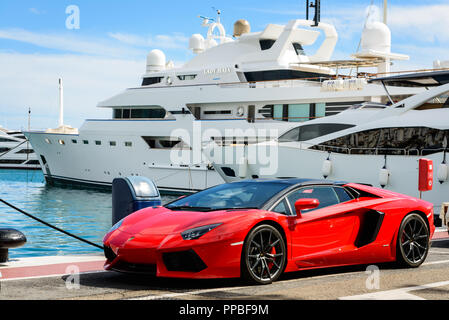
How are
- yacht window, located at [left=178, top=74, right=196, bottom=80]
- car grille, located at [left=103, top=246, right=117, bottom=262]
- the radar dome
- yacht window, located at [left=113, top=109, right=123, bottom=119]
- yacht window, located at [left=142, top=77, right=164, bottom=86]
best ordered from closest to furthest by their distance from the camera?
car grille, located at [left=103, top=246, right=117, bottom=262]
yacht window, located at [left=178, top=74, right=196, bottom=80]
yacht window, located at [left=142, top=77, right=164, bottom=86]
yacht window, located at [left=113, top=109, right=123, bottom=119]
the radar dome

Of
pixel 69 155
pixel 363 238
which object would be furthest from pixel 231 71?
pixel 363 238

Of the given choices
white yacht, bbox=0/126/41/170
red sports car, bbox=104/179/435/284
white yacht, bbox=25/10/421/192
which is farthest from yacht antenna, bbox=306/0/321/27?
white yacht, bbox=0/126/41/170

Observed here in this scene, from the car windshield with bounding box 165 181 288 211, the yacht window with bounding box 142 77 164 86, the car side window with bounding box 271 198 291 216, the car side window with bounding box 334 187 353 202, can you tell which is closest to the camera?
the car side window with bounding box 271 198 291 216

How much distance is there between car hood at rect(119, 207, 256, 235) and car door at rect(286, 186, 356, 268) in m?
0.62

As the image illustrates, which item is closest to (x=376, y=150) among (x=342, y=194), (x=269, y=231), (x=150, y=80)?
(x=342, y=194)

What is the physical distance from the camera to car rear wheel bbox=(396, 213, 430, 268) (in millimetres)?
7133

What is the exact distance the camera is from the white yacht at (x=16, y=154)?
3337 inches

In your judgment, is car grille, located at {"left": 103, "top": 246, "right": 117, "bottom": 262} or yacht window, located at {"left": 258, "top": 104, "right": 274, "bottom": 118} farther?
yacht window, located at {"left": 258, "top": 104, "right": 274, "bottom": 118}

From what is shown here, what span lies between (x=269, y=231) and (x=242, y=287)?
0.58 meters

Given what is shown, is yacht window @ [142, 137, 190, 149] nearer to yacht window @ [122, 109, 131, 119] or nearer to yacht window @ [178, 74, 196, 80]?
yacht window @ [122, 109, 131, 119]

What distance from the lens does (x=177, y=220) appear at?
6012 mm

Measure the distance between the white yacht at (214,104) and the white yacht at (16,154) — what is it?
47.0 meters

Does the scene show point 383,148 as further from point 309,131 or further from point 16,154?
point 16,154
